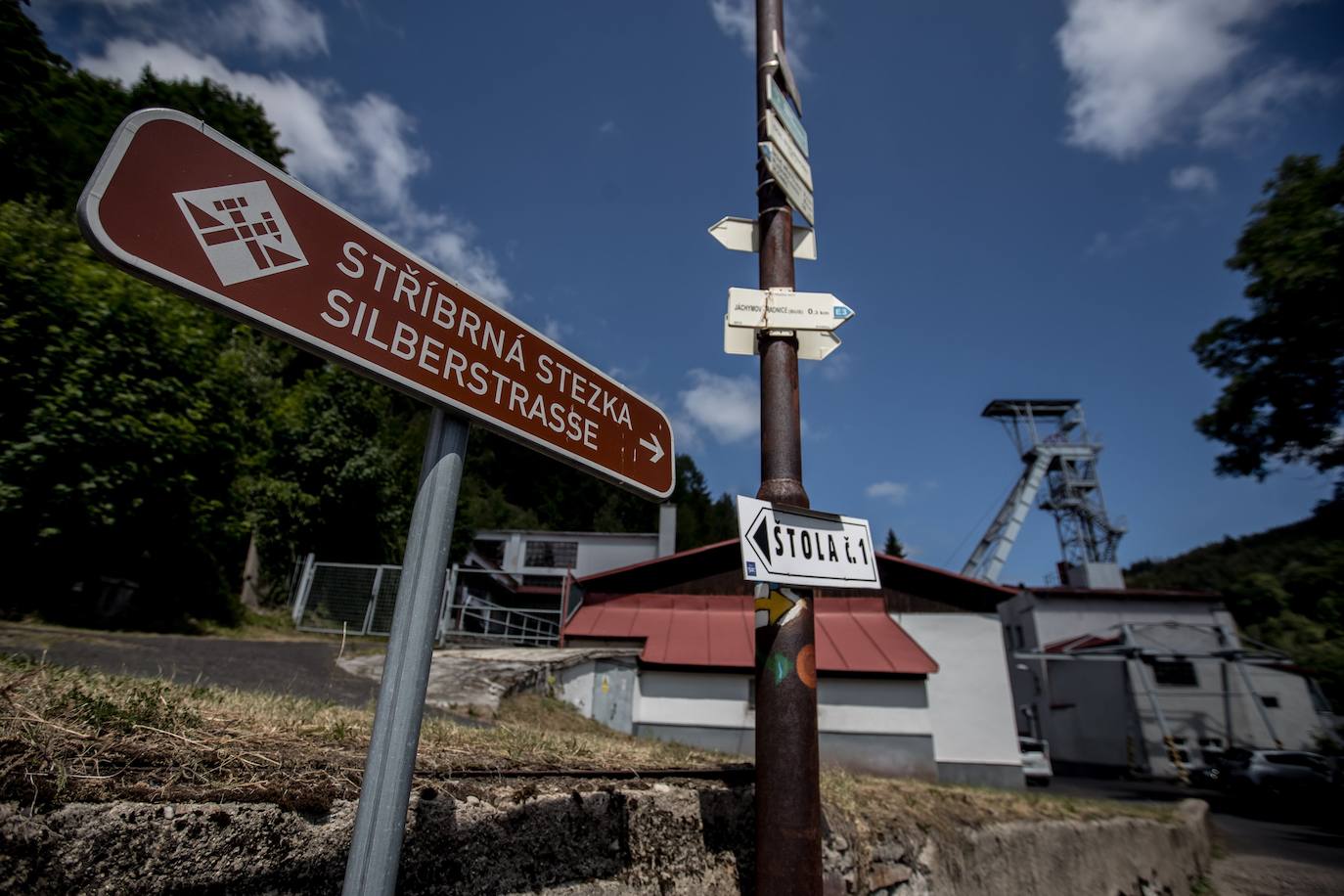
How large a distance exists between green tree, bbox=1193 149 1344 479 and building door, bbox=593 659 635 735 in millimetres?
20246

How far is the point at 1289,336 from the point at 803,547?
912 inches

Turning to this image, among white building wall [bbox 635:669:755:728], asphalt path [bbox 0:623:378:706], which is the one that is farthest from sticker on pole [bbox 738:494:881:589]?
white building wall [bbox 635:669:755:728]

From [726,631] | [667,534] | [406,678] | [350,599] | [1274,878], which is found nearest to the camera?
[406,678]

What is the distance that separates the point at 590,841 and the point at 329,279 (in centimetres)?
256

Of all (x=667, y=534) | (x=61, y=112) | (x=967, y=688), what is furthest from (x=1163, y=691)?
(x=61, y=112)

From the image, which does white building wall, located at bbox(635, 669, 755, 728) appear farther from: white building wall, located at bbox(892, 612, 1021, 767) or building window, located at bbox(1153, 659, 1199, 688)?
building window, located at bbox(1153, 659, 1199, 688)

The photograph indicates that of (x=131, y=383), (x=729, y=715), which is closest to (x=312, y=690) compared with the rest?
(x=131, y=383)

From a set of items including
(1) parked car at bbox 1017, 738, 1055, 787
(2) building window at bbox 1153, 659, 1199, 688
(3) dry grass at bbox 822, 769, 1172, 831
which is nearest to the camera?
(3) dry grass at bbox 822, 769, 1172, 831

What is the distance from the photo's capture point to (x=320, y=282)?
1558mm

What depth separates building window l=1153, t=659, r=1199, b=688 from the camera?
24781 mm

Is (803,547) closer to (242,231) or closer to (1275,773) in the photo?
(242,231)

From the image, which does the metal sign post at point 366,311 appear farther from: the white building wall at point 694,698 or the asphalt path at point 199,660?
the white building wall at point 694,698

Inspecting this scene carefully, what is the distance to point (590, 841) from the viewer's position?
Result: 2738mm

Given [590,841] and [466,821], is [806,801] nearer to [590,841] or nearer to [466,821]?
[590,841]
